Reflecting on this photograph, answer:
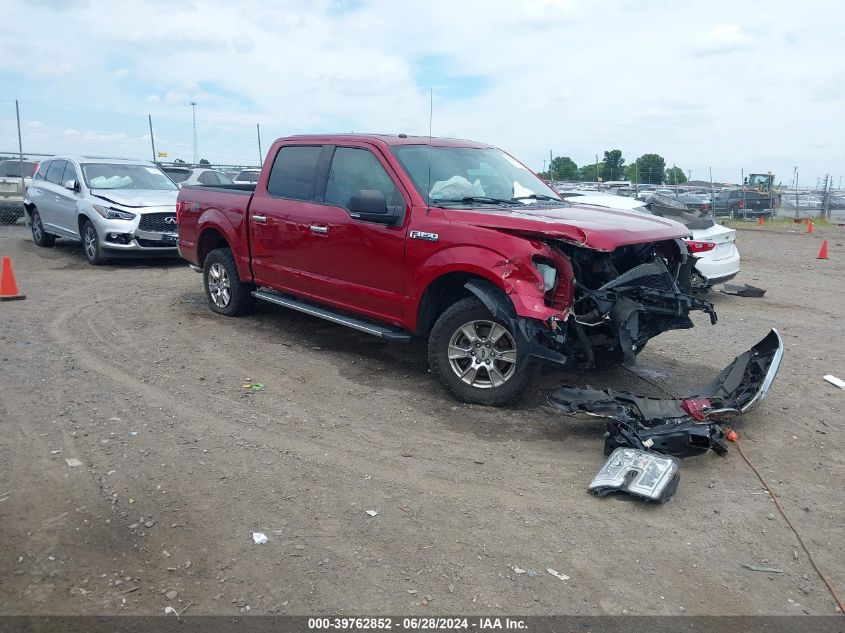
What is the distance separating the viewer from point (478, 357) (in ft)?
17.6

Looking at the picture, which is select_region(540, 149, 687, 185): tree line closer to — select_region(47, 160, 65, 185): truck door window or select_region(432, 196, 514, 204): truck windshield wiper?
select_region(47, 160, 65, 185): truck door window

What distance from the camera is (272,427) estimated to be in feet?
16.4

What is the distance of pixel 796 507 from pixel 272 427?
333cm

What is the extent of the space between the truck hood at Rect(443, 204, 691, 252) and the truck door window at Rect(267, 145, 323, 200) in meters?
1.86

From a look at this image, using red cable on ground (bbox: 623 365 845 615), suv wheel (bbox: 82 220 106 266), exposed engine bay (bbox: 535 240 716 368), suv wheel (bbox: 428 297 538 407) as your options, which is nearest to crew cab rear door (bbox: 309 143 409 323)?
suv wheel (bbox: 428 297 538 407)

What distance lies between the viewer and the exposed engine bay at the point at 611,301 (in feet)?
16.5

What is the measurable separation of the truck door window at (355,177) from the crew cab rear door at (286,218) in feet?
0.66

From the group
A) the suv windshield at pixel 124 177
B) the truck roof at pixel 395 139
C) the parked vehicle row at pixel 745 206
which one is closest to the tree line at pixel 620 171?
the parked vehicle row at pixel 745 206

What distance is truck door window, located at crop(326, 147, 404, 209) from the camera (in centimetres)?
602

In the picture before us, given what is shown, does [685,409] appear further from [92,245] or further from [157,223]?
[92,245]

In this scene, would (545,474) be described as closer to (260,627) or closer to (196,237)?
(260,627)

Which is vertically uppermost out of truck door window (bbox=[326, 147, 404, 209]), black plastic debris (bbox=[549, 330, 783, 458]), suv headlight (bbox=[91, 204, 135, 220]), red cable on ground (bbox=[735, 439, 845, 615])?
truck door window (bbox=[326, 147, 404, 209])

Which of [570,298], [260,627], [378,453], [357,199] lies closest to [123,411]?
[378,453]

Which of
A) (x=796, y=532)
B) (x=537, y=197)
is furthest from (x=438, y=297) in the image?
(x=796, y=532)
